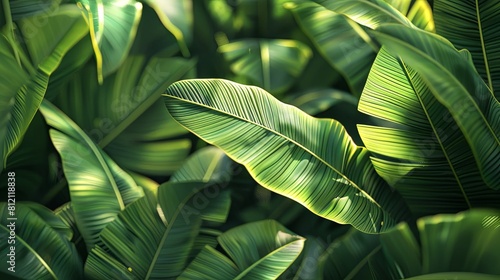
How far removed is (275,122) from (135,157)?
395 mm

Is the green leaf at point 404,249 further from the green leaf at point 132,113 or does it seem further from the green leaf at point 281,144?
the green leaf at point 132,113

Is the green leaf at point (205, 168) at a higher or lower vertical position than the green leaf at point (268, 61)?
lower

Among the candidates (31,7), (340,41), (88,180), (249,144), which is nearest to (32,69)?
(31,7)

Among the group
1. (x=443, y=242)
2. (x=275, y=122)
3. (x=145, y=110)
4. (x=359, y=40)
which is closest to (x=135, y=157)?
(x=145, y=110)

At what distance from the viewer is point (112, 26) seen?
3.91 ft

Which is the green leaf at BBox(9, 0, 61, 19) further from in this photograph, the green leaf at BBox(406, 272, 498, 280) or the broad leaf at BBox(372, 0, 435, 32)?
the green leaf at BBox(406, 272, 498, 280)

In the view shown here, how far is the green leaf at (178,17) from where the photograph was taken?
1.24 m

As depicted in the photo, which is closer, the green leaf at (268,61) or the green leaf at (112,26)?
the green leaf at (112,26)

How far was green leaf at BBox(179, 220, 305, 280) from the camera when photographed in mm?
1092

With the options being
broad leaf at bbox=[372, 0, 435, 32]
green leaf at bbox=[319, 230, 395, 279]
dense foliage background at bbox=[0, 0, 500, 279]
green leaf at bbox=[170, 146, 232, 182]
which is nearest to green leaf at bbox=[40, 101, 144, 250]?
dense foliage background at bbox=[0, 0, 500, 279]

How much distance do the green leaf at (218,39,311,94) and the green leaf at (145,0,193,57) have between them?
0.28 feet

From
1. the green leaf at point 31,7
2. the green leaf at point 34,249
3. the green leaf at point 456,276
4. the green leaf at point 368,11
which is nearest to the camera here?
the green leaf at point 456,276

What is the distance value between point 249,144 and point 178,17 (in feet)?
1.28

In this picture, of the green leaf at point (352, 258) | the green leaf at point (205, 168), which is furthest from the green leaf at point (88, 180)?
the green leaf at point (352, 258)
